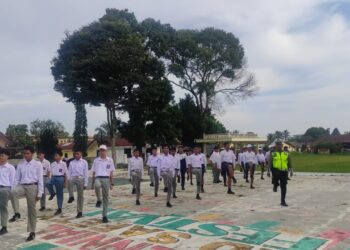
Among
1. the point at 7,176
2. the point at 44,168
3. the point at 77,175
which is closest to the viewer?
the point at 7,176

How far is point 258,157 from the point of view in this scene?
23.0m

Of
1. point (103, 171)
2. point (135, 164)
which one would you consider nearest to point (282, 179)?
point (135, 164)

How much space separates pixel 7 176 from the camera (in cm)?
1020

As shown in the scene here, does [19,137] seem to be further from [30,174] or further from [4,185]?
[30,174]

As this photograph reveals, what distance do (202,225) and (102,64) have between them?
90.2 feet

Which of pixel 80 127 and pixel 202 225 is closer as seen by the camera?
pixel 202 225

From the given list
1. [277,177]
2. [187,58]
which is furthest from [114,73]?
[277,177]

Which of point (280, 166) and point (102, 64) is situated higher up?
point (102, 64)

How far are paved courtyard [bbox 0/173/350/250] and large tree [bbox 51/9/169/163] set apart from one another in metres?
22.2

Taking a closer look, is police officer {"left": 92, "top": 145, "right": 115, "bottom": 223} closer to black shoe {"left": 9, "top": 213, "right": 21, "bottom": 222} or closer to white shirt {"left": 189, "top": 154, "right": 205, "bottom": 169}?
black shoe {"left": 9, "top": 213, "right": 21, "bottom": 222}

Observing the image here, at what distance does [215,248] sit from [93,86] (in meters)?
30.2

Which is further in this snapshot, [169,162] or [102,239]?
[169,162]

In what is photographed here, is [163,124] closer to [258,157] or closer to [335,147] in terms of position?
[258,157]

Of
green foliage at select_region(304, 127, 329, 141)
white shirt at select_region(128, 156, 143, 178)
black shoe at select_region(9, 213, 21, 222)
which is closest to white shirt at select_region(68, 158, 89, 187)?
black shoe at select_region(9, 213, 21, 222)
